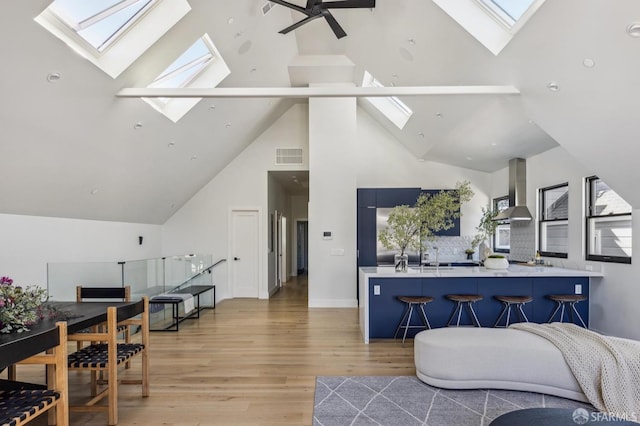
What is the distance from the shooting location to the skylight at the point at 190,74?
181 inches

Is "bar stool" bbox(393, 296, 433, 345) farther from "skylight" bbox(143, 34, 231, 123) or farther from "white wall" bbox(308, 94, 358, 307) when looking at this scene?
"skylight" bbox(143, 34, 231, 123)

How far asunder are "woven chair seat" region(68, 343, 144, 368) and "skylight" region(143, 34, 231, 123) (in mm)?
2857

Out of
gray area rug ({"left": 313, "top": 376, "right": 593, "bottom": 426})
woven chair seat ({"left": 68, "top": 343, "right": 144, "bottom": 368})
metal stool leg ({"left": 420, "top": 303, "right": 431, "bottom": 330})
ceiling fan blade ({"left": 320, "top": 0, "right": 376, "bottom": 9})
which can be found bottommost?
gray area rug ({"left": 313, "top": 376, "right": 593, "bottom": 426})

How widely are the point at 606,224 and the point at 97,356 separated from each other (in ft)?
19.0

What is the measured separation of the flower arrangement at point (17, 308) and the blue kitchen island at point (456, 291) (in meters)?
3.39

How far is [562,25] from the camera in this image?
9.95ft

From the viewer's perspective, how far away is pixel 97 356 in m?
2.78

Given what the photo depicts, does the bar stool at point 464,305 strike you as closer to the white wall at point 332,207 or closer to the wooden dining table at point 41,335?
the white wall at point 332,207

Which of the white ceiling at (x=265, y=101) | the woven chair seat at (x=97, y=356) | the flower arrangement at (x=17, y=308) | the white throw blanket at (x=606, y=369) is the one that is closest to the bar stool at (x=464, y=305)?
the white throw blanket at (x=606, y=369)

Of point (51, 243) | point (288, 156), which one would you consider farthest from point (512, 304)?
point (51, 243)

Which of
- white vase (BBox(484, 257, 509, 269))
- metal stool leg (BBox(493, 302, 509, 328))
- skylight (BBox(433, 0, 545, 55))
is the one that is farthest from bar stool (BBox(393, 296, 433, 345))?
skylight (BBox(433, 0, 545, 55))

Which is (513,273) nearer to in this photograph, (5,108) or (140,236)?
(5,108)

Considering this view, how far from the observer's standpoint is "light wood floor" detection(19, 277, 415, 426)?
2.89 metres

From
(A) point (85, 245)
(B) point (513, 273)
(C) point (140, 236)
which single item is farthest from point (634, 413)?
(C) point (140, 236)
